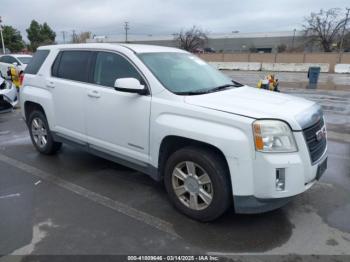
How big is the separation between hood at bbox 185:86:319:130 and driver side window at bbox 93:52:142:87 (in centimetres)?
97

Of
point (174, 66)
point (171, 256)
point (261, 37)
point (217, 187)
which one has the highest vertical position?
point (261, 37)

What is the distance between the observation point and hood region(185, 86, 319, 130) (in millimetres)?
3186

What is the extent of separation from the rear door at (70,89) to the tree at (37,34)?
212ft

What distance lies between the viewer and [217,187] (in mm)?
3309

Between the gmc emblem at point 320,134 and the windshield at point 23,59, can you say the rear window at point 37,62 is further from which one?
the windshield at point 23,59

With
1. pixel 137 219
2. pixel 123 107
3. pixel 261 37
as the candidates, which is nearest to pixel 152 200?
pixel 137 219

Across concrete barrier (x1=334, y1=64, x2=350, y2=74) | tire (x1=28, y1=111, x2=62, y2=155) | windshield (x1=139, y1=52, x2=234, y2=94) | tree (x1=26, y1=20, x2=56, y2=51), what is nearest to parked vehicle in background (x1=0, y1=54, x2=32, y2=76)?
tire (x1=28, y1=111, x2=62, y2=155)

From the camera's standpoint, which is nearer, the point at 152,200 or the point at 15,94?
the point at 152,200

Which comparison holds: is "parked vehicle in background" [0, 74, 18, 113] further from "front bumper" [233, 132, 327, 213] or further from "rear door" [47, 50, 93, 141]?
"front bumper" [233, 132, 327, 213]

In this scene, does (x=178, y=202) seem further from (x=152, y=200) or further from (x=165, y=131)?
(x=165, y=131)

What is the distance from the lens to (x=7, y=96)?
32.7ft

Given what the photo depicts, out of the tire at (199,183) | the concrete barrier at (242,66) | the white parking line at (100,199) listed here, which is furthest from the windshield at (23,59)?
the concrete barrier at (242,66)

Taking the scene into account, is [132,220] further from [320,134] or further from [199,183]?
[320,134]

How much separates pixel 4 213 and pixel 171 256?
2.07 meters
